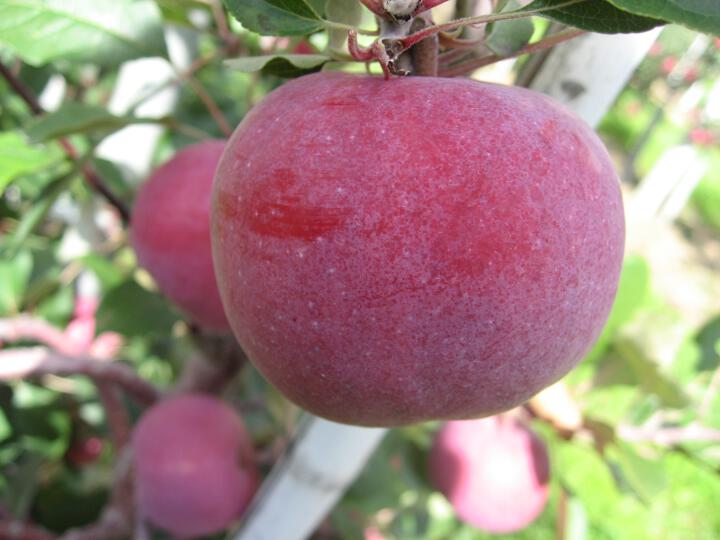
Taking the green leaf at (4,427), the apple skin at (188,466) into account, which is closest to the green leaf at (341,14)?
the apple skin at (188,466)

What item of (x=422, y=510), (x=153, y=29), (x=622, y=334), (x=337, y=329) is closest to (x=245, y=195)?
(x=337, y=329)

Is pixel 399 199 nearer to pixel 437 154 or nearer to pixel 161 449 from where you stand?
pixel 437 154

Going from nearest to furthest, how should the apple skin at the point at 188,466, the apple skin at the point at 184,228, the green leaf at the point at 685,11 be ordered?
1. the green leaf at the point at 685,11
2. the apple skin at the point at 184,228
3. the apple skin at the point at 188,466

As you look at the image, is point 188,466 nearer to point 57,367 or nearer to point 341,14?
point 57,367

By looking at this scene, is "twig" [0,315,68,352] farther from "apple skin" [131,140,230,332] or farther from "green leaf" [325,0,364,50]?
"green leaf" [325,0,364,50]

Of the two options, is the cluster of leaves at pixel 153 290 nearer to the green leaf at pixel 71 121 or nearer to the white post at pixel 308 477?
the green leaf at pixel 71 121

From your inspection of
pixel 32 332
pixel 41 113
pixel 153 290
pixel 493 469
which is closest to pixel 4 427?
pixel 32 332

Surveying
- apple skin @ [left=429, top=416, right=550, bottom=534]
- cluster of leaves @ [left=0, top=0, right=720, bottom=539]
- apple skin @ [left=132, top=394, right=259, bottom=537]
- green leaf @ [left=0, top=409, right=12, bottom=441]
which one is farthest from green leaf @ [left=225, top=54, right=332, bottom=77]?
green leaf @ [left=0, top=409, right=12, bottom=441]
